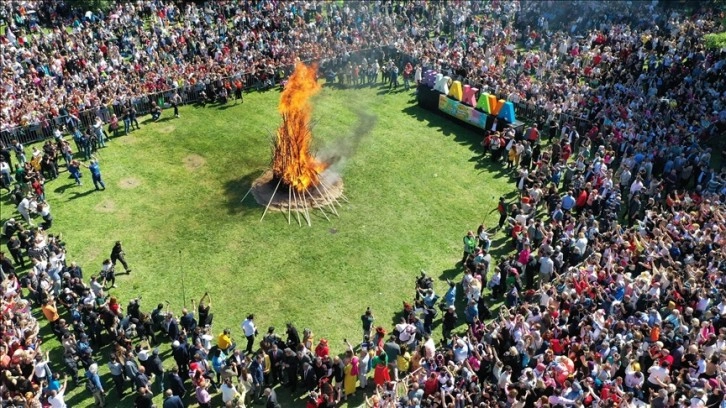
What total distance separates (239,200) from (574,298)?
13963 millimetres

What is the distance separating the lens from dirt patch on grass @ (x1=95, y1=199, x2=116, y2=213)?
84.2ft

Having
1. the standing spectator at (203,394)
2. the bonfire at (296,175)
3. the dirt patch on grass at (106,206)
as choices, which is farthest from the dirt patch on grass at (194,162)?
the standing spectator at (203,394)

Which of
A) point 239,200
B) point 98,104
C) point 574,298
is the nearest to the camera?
point 574,298

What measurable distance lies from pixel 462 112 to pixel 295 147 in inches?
419

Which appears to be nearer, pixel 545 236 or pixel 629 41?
pixel 545 236

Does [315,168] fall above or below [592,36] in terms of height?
below

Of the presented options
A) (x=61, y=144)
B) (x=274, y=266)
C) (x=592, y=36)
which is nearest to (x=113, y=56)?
(x=61, y=144)

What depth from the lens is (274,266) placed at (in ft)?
74.4

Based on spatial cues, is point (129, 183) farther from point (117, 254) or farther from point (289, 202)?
point (289, 202)

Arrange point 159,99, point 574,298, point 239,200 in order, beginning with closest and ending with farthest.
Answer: point 574,298 → point 239,200 → point 159,99

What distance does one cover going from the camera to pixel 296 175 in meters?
26.0

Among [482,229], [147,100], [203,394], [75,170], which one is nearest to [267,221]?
[482,229]

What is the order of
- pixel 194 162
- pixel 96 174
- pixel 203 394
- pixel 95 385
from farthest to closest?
pixel 194 162 → pixel 96 174 → pixel 95 385 → pixel 203 394

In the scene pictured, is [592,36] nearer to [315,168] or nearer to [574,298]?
[315,168]
